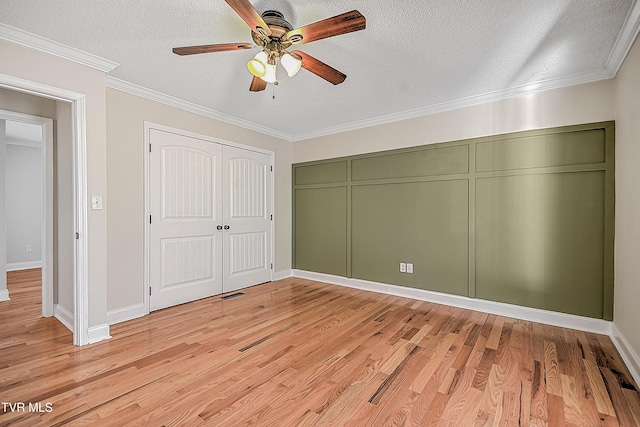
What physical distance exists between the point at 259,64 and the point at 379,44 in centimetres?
103

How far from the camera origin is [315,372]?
6.90ft

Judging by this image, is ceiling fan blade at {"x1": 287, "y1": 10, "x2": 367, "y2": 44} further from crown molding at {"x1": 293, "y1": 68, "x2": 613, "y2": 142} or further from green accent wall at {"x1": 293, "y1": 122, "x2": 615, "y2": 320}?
green accent wall at {"x1": 293, "y1": 122, "x2": 615, "y2": 320}

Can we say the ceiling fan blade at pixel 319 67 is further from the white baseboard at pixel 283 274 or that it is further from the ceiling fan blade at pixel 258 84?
the white baseboard at pixel 283 274

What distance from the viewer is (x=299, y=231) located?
201 inches

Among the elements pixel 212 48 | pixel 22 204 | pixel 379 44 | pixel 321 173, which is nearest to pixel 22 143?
pixel 22 204

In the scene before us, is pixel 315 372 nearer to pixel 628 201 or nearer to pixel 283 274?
pixel 628 201

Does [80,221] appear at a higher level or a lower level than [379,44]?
lower

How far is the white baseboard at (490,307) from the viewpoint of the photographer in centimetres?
280

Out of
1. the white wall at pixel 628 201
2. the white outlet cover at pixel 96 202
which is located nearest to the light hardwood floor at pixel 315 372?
the white wall at pixel 628 201

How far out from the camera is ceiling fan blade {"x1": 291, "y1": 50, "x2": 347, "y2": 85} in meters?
2.03

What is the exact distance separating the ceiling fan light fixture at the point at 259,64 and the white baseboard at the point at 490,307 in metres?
3.20

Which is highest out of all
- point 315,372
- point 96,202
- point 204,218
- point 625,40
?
point 625,40

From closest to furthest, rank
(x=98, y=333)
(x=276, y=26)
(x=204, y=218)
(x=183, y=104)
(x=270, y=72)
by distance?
(x=276, y=26) < (x=270, y=72) < (x=98, y=333) < (x=183, y=104) < (x=204, y=218)

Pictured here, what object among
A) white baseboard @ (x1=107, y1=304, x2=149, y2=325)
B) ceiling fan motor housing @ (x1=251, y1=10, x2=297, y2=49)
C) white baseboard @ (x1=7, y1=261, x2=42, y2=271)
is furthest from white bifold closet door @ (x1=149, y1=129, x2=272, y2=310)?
white baseboard @ (x1=7, y1=261, x2=42, y2=271)
